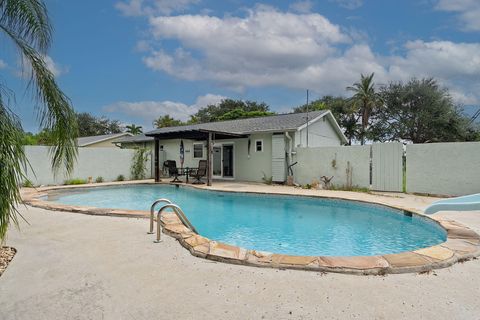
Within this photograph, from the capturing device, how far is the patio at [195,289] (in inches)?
93.8

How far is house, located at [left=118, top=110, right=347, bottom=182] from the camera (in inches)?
507

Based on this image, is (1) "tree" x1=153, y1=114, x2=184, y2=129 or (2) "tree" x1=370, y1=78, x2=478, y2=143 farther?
(1) "tree" x1=153, y1=114, x2=184, y2=129

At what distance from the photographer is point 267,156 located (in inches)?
535

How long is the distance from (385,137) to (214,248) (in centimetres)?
2726

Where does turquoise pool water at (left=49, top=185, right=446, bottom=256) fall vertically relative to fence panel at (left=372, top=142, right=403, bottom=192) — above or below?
below

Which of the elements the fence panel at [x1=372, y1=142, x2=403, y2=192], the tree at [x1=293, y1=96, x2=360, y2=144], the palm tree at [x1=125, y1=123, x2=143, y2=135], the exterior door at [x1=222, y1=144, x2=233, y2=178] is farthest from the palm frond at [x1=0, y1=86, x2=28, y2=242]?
the palm tree at [x1=125, y1=123, x2=143, y2=135]

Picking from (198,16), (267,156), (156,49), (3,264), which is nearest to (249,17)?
(198,16)

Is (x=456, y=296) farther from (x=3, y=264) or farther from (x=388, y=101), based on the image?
(x=388, y=101)

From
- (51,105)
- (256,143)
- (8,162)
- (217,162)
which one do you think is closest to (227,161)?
(217,162)

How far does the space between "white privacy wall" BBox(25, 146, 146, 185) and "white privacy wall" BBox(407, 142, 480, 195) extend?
13530 millimetres

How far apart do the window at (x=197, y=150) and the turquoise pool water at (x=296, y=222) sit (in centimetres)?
535

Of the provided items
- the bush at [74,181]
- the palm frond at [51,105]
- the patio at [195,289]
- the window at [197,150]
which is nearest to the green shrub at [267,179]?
the window at [197,150]

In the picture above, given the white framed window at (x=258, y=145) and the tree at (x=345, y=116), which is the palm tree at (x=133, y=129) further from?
the white framed window at (x=258, y=145)

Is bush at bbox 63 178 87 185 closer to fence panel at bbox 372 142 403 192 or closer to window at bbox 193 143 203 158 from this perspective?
window at bbox 193 143 203 158
